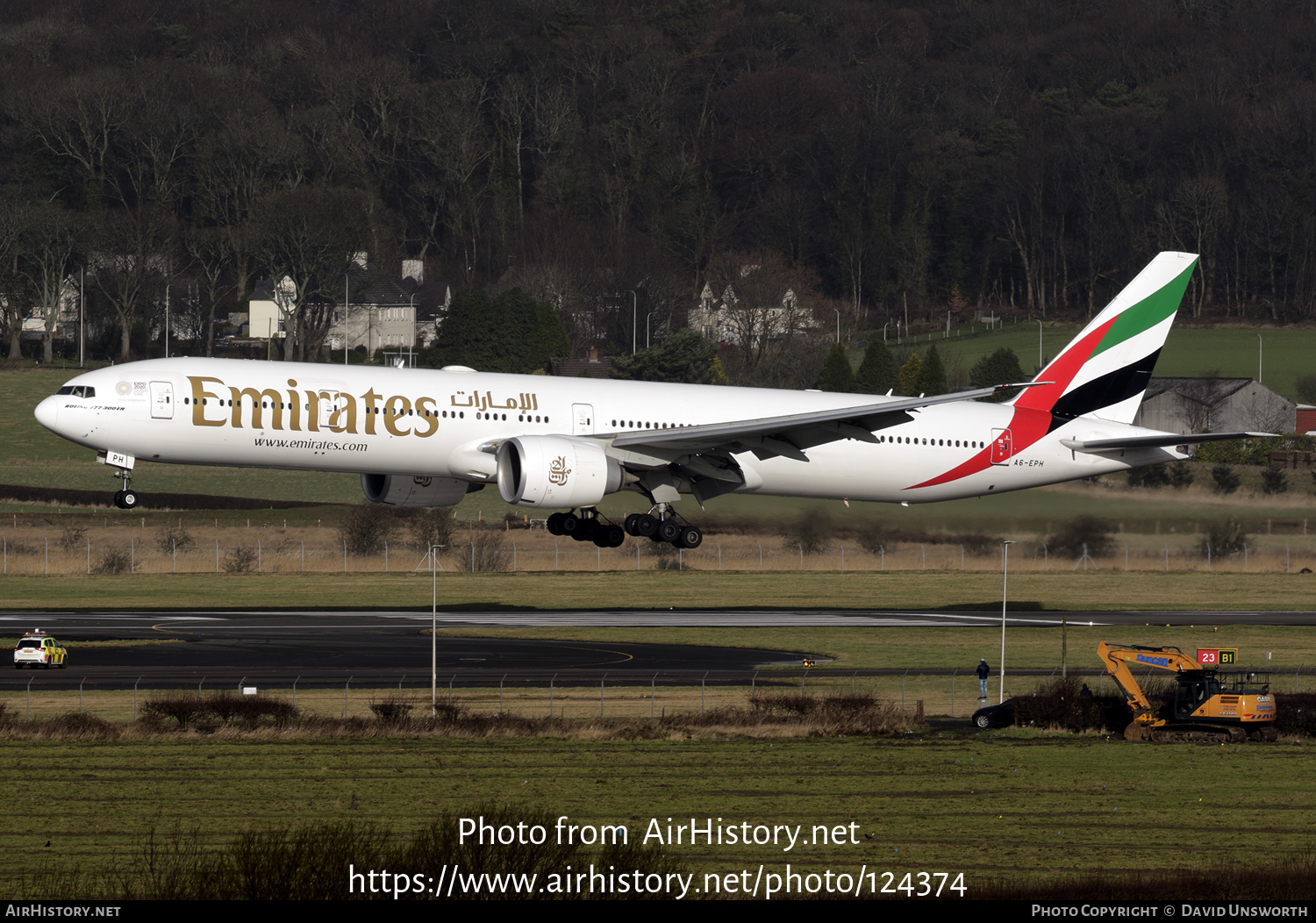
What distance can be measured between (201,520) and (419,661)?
44.5 metres

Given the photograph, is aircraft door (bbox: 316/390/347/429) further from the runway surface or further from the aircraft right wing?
the runway surface

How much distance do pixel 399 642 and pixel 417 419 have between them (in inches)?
649

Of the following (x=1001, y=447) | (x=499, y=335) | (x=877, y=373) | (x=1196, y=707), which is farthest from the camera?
(x=499, y=335)

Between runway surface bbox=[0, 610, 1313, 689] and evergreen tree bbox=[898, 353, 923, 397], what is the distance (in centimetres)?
7101

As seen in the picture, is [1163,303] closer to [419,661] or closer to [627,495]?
[627,495]

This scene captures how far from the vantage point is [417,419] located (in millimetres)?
51750

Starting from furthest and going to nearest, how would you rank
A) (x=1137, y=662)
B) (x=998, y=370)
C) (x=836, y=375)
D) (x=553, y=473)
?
(x=998, y=370), (x=836, y=375), (x=553, y=473), (x=1137, y=662)

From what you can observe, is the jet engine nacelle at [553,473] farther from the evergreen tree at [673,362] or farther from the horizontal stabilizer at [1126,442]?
the evergreen tree at [673,362]

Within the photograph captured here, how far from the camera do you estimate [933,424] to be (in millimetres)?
58844

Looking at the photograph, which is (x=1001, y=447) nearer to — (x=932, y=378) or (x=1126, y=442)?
(x=1126, y=442)

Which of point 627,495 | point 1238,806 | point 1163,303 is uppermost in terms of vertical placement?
point 1163,303

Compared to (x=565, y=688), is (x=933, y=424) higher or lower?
higher

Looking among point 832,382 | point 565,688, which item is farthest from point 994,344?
point 565,688

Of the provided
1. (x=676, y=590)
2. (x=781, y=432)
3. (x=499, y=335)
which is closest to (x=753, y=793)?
(x=781, y=432)
